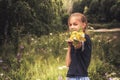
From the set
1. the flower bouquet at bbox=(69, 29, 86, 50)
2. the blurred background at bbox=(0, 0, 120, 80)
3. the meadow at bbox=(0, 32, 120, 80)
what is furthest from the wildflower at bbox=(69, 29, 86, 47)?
the meadow at bbox=(0, 32, 120, 80)

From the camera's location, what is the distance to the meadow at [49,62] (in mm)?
7105

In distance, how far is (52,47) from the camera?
9.34 meters

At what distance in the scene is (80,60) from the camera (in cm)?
A: 383

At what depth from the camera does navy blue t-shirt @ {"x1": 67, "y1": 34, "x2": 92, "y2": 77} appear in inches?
149

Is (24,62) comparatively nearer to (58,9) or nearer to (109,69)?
(109,69)

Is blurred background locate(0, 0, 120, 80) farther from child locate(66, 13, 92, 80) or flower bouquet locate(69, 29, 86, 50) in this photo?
flower bouquet locate(69, 29, 86, 50)

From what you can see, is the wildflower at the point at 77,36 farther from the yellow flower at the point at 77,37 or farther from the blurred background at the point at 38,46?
the blurred background at the point at 38,46

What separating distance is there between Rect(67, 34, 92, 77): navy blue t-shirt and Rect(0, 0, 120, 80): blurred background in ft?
6.03

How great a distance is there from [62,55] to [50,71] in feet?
5.26

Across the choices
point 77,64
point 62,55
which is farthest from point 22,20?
point 77,64

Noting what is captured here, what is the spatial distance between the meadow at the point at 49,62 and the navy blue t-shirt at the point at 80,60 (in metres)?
2.55

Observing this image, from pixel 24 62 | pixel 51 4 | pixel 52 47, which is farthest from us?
pixel 51 4

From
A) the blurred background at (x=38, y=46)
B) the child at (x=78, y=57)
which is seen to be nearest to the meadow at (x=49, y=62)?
the blurred background at (x=38, y=46)

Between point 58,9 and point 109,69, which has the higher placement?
point 58,9
